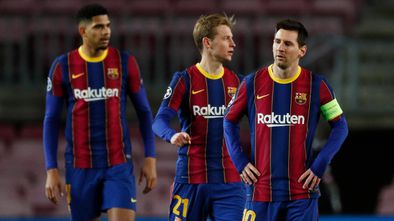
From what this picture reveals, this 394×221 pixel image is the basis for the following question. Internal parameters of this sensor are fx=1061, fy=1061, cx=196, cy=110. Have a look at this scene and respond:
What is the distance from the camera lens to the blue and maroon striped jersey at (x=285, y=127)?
5430 mm

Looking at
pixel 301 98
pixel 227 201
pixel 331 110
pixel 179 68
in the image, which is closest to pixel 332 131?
pixel 331 110

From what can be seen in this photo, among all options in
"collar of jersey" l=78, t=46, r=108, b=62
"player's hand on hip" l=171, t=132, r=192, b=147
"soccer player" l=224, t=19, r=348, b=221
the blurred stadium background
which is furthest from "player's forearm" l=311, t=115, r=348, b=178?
the blurred stadium background

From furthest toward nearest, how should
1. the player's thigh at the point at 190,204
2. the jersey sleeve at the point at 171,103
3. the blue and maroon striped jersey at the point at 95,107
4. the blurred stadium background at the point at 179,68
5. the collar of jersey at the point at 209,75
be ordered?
the blurred stadium background at the point at 179,68 → the blue and maroon striped jersey at the point at 95,107 → the collar of jersey at the point at 209,75 → the player's thigh at the point at 190,204 → the jersey sleeve at the point at 171,103

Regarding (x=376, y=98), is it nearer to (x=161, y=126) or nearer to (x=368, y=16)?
(x=368, y=16)

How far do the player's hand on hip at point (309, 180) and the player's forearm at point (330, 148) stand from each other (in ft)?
0.07

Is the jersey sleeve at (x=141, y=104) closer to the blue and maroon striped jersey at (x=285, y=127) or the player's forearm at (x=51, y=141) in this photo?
the player's forearm at (x=51, y=141)

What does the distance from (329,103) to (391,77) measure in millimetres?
7118

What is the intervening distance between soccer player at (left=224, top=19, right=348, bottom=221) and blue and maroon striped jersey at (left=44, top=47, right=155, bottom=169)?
1083 millimetres

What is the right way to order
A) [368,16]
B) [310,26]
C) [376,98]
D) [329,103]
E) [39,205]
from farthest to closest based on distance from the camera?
[368,16]
[310,26]
[376,98]
[39,205]
[329,103]

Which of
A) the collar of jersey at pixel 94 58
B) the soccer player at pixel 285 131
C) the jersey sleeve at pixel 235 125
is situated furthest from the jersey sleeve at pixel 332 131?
the collar of jersey at pixel 94 58

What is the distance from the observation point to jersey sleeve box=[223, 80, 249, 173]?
18.1 feet

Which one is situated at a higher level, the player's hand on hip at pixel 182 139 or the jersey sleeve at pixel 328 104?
the jersey sleeve at pixel 328 104

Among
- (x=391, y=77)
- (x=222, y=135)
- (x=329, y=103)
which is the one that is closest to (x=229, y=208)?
(x=222, y=135)

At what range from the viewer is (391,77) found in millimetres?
12383
